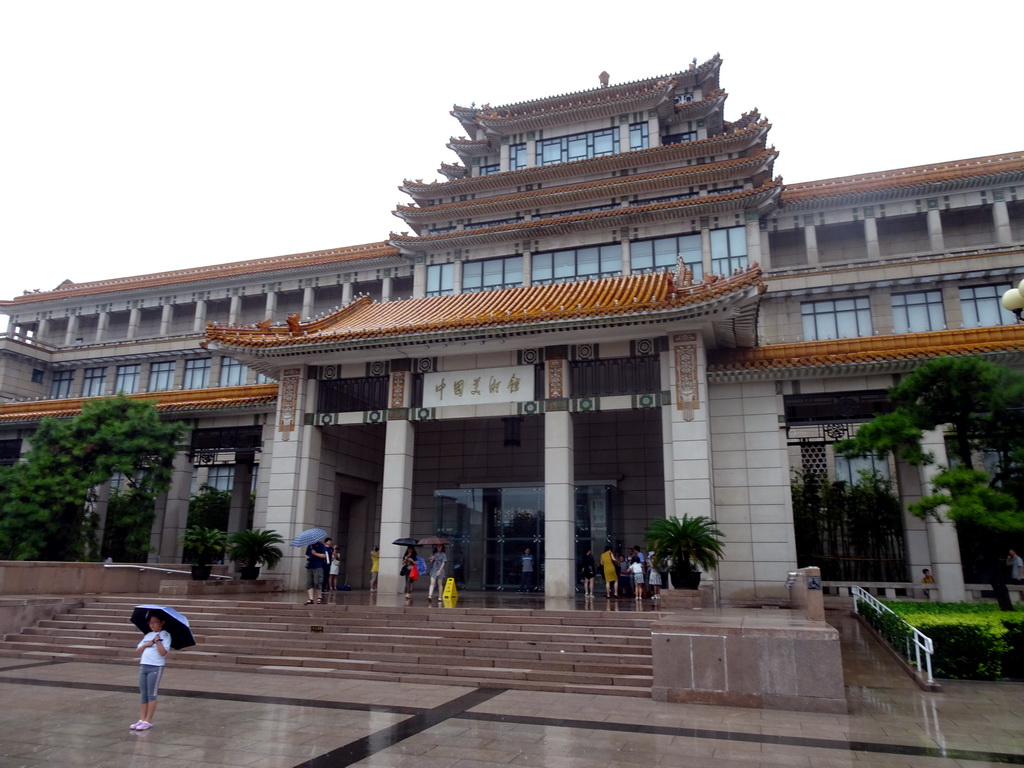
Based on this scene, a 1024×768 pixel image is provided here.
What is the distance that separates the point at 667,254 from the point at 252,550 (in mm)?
17854

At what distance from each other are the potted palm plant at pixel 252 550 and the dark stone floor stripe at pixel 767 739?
1218cm

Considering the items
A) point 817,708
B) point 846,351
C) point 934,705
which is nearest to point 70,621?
point 817,708

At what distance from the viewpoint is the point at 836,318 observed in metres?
27.6

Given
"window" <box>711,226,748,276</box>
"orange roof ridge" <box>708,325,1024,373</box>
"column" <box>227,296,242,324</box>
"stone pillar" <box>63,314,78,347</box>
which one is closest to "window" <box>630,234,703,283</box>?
"window" <box>711,226,748,276</box>

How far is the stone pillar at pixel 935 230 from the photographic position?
88.8 feet

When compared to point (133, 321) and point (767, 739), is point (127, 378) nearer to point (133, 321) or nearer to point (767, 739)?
point (133, 321)

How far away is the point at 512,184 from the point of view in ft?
100

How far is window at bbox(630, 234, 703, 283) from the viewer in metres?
26.7

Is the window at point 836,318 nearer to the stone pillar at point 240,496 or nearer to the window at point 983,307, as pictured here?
the window at point 983,307

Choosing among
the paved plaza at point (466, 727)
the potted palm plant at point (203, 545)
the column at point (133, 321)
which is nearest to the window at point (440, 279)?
the potted palm plant at point (203, 545)

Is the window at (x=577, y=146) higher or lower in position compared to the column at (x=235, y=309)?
higher

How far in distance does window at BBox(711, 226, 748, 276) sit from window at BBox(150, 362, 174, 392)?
90.0 ft

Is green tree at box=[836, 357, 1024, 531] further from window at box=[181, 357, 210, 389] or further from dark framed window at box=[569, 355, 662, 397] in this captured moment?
window at box=[181, 357, 210, 389]

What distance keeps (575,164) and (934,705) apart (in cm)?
2384
